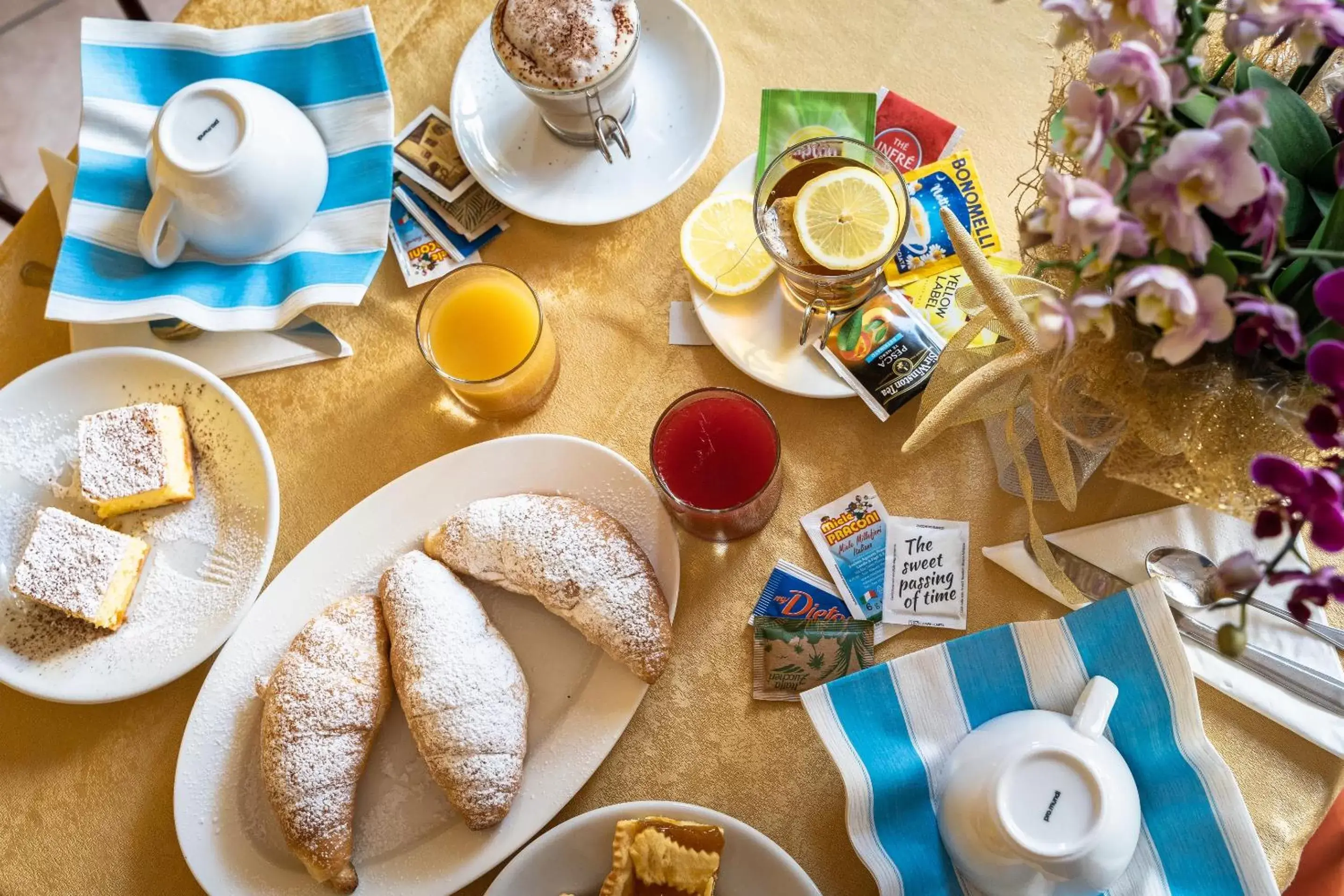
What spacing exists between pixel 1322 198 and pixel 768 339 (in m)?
0.62

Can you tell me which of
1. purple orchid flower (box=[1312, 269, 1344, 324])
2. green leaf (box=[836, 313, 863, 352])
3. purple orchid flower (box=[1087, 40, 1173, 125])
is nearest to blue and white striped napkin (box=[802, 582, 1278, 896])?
green leaf (box=[836, 313, 863, 352])

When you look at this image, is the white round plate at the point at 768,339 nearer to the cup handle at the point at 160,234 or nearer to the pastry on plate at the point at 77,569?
the cup handle at the point at 160,234

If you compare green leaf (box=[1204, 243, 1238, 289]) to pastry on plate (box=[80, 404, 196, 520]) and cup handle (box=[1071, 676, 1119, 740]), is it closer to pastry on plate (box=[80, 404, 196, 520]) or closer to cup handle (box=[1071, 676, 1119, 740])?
cup handle (box=[1071, 676, 1119, 740])

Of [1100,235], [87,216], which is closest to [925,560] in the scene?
[1100,235]

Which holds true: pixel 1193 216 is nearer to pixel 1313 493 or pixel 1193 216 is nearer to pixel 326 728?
pixel 1313 493

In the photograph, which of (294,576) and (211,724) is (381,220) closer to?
(294,576)

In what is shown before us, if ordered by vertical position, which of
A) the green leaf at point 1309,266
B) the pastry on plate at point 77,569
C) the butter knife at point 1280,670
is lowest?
the pastry on plate at point 77,569

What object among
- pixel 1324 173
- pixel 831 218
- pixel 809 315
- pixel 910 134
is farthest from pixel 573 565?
pixel 1324 173

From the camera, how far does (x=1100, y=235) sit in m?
0.61

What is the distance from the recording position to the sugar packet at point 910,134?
4.24ft

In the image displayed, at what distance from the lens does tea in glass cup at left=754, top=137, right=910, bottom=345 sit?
1.15 metres

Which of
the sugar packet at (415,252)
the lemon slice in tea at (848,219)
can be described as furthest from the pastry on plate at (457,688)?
the lemon slice in tea at (848,219)

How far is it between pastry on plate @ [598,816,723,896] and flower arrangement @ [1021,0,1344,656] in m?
0.64

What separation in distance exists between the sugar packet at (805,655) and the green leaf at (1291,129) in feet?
2.18
